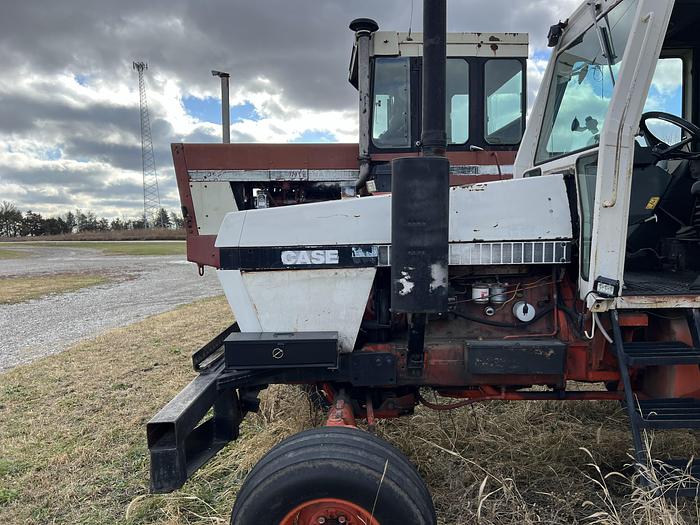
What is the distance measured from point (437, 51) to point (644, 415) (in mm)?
1925

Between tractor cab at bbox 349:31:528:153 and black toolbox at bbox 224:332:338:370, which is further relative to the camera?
tractor cab at bbox 349:31:528:153

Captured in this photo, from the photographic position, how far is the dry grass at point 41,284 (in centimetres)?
1222

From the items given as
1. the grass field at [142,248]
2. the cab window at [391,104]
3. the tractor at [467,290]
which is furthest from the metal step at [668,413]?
the grass field at [142,248]

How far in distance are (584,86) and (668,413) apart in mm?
1798

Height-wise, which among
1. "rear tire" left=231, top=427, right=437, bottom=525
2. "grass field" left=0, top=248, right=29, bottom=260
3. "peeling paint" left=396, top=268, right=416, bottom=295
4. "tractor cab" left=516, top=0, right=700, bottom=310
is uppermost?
"tractor cab" left=516, top=0, right=700, bottom=310

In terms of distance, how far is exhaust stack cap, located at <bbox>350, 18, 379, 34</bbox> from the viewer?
5.24 m

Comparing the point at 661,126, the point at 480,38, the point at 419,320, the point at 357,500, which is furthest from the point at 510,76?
the point at 357,500

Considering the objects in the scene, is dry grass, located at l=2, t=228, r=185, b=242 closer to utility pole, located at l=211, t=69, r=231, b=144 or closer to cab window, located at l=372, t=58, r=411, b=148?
utility pole, located at l=211, t=69, r=231, b=144

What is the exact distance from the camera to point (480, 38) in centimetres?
553

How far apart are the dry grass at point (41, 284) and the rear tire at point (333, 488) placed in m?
11.5

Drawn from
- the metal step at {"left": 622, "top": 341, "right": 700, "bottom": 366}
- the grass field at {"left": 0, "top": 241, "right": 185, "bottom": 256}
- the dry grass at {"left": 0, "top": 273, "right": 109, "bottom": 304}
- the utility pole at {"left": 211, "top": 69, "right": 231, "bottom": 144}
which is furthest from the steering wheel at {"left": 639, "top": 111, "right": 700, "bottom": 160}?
the grass field at {"left": 0, "top": 241, "right": 185, "bottom": 256}

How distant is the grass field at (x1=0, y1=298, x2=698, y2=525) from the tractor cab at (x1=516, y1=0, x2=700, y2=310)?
0.96 m

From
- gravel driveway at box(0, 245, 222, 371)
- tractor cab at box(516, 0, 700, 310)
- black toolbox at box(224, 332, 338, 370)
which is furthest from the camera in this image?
gravel driveway at box(0, 245, 222, 371)

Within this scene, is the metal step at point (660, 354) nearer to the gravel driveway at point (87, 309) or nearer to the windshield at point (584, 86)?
the windshield at point (584, 86)
